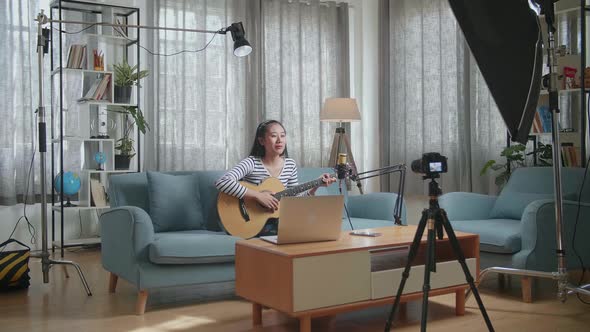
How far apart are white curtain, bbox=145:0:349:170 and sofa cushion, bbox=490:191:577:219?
97.3 inches

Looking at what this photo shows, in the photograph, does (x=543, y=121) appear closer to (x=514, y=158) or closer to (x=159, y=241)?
(x=514, y=158)

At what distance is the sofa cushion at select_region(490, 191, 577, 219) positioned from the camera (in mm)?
4055

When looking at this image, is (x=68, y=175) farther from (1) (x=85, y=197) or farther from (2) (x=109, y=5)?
(2) (x=109, y=5)

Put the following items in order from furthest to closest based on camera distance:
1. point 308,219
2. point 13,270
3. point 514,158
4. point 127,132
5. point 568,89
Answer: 1. point 127,132
2. point 514,158
3. point 568,89
4. point 13,270
5. point 308,219

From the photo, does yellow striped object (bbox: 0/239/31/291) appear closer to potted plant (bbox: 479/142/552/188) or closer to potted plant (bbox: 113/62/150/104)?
potted plant (bbox: 113/62/150/104)

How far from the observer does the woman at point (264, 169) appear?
3.61 metres

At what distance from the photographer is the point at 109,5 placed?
17.5ft

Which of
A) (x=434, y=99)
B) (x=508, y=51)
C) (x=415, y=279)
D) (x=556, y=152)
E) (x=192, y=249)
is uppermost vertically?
(x=434, y=99)

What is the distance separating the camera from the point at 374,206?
14.3 feet

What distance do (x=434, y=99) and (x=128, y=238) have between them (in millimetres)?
3526

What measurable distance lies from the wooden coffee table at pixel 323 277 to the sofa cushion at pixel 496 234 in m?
0.51

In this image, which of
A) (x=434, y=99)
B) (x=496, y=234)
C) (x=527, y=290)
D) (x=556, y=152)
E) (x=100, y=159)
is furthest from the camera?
(x=434, y=99)

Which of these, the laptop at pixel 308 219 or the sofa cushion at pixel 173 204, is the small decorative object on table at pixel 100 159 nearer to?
the sofa cushion at pixel 173 204

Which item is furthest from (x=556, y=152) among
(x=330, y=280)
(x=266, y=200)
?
(x=266, y=200)
